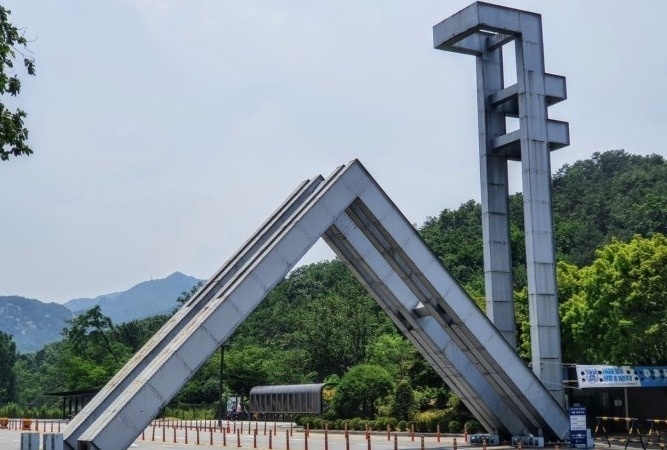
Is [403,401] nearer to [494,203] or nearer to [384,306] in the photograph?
[494,203]

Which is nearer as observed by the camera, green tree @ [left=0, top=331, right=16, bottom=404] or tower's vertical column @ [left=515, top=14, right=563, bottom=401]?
tower's vertical column @ [left=515, top=14, right=563, bottom=401]

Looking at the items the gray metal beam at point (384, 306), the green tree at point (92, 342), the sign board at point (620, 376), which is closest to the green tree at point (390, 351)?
the sign board at point (620, 376)

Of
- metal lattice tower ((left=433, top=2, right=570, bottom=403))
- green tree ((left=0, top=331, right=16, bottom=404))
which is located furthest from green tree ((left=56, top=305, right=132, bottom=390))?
metal lattice tower ((left=433, top=2, right=570, bottom=403))

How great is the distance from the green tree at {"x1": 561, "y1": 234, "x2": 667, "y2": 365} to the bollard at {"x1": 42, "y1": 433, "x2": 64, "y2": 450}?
2501 centimetres

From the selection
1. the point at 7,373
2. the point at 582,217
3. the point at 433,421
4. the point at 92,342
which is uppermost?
the point at 582,217

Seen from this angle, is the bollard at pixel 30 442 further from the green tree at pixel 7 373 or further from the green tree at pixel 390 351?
the green tree at pixel 7 373

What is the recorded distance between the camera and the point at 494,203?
1469 inches

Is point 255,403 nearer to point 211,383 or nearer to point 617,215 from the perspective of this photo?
point 211,383

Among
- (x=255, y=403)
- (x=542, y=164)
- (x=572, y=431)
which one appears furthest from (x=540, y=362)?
(x=255, y=403)

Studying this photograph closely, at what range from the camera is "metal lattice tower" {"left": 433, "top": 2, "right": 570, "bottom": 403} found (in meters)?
35.5

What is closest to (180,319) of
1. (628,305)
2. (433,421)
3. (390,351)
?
(628,305)

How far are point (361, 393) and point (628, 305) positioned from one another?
2229 centimetres

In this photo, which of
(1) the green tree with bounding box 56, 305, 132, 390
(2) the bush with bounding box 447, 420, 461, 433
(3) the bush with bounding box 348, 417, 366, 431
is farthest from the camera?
(1) the green tree with bounding box 56, 305, 132, 390

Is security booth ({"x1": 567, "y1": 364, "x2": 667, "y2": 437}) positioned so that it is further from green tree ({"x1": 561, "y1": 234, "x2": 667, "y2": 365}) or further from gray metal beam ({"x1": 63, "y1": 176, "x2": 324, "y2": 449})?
gray metal beam ({"x1": 63, "y1": 176, "x2": 324, "y2": 449})
